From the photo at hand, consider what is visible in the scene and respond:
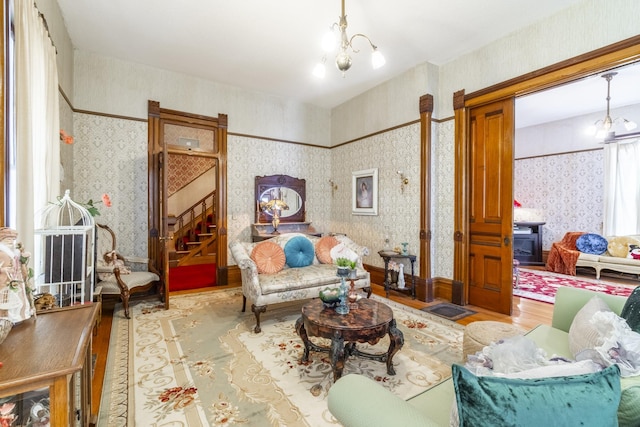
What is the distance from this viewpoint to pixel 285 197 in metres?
5.73

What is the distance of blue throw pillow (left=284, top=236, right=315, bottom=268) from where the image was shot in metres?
3.96

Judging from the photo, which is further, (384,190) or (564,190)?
(564,190)

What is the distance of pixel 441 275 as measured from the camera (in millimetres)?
4305

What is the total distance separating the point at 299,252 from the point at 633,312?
10.3 ft

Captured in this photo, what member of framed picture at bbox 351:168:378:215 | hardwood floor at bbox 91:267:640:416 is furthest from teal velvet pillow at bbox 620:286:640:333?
framed picture at bbox 351:168:378:215

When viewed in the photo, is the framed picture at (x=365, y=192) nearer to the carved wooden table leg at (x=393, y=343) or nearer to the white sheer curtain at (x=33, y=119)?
the carved wooden table leg at (x=393, y=343)

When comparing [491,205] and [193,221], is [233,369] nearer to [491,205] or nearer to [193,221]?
[491,205]

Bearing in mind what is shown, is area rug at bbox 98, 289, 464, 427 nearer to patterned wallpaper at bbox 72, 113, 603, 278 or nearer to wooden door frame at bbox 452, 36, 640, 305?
wooden door frame at bbox 452, 36, 640, 305

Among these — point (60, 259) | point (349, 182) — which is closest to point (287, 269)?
point (60, 259)

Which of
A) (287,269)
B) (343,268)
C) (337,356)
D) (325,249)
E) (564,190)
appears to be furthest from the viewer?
(564,190)

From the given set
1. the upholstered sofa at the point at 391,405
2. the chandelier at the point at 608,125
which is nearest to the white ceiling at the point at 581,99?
the chandelier at the point at 608,125

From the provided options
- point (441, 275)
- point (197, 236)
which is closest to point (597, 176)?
point (441, 275)

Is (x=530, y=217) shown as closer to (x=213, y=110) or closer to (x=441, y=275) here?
(x=441, y=275)

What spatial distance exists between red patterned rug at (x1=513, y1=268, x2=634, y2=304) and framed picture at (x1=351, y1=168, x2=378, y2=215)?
267cm
